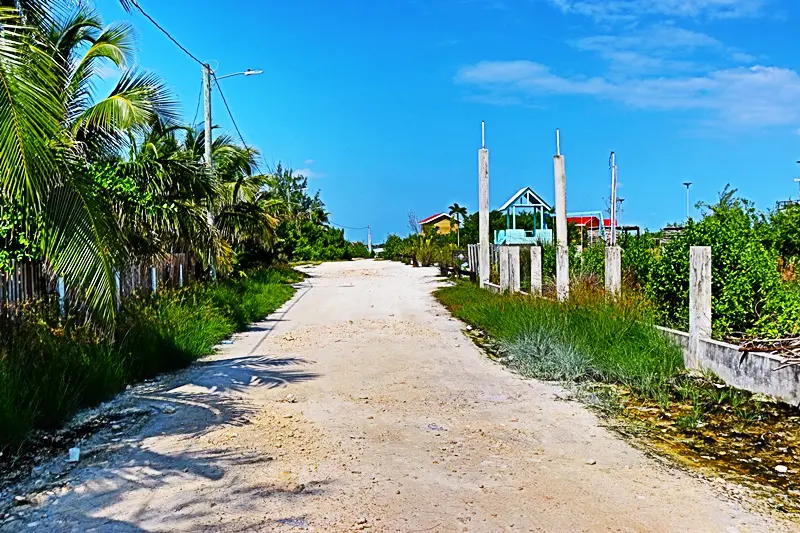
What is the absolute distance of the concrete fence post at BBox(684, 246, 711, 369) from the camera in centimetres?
870

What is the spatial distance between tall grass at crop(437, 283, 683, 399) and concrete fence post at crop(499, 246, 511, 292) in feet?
17.6

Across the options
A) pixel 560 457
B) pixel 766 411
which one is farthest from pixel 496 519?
pixel 766 411

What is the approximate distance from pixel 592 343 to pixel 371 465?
5.20 meters

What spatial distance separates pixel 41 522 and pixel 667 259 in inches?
335

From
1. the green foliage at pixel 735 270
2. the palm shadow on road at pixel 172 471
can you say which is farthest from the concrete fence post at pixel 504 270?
the palm shadow on road at pixel 172 471

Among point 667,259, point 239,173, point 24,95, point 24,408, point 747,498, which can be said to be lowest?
point 747,498

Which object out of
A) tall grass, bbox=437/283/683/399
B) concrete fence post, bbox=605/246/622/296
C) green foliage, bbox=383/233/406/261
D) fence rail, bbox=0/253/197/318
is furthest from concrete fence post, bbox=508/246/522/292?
green foliage, bbox=383/233/406/261

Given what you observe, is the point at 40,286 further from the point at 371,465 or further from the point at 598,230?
the point at 598,230

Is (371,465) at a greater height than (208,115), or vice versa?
(208,115)

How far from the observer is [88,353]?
8.54 metres

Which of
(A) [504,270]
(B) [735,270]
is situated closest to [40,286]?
(B) [735,270]

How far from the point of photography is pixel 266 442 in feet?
20.8

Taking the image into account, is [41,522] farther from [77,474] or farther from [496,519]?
[496,519]

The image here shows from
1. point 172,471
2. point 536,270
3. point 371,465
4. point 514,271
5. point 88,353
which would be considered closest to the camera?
point 172,471
